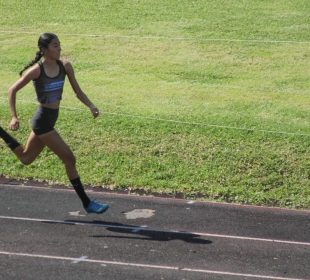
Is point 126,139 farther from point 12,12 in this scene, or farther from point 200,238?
point 12,12

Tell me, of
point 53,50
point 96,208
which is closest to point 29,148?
point 96,208

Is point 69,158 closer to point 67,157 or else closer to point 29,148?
point 67,157

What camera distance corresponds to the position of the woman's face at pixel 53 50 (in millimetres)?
9289

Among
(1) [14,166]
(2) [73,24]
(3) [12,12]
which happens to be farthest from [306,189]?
(3) [12,12]

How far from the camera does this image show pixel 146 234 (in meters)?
9.42

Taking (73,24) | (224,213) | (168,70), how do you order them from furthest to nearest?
(73,24), (168,70), (224,213)

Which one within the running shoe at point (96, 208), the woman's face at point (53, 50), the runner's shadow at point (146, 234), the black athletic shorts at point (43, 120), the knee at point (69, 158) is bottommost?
the runner's shadow at point (146, 234)

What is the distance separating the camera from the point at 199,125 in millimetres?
13219

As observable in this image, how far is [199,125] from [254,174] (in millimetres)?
1819

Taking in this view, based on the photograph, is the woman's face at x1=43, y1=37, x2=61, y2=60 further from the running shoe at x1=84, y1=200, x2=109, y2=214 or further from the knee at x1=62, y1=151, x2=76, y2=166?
the running shoe at x1=84, y1=200, x2=109, y2=214

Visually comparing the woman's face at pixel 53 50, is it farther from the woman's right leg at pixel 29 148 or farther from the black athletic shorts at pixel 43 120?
the woman's right leg at pixel 29 148

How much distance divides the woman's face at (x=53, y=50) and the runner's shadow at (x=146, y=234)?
6.65ft

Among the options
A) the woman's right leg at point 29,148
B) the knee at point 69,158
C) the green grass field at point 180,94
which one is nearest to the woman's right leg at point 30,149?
the woman's right leg at point 29,148

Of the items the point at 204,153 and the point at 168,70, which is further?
the point at 168,70
